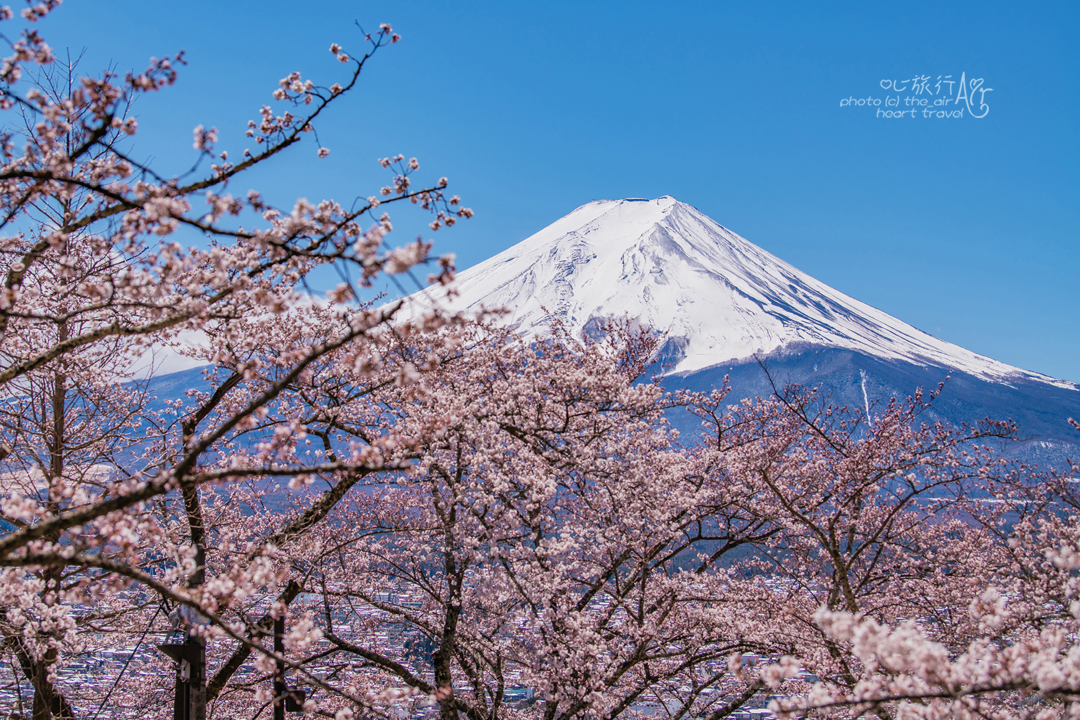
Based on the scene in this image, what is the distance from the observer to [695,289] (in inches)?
5610

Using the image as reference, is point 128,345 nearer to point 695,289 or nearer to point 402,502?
point 402,502

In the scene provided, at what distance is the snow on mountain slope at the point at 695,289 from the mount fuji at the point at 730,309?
0.28 metres

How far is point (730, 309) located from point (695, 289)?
11.7 meters

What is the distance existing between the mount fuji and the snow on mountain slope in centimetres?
28

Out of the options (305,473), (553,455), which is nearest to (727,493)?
(553,455)

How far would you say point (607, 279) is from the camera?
131375mm

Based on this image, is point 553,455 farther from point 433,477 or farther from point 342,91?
point 342,91

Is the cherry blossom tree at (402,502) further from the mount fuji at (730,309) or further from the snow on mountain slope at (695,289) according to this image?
the snow on mountain slope at (695,289)

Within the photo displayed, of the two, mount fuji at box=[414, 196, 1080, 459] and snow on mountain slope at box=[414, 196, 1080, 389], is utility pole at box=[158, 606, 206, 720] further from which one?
snow on mountain slope at box=[414, 196, 1080, 389]

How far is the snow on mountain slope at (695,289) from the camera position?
126 metres

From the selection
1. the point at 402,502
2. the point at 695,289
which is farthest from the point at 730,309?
the point at 402,502

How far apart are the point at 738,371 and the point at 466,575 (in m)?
135

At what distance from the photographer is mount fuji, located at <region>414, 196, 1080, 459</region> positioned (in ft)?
393

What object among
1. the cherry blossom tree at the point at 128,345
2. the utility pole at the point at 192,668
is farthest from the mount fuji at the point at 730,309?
the utility pole at the point at 192,668
